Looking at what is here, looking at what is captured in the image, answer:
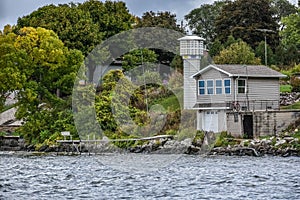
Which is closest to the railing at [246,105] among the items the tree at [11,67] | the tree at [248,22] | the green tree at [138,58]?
the tree at [11,67]

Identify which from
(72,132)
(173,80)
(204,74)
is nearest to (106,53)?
(173,80)

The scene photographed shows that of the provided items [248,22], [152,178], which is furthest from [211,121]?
[248,22]

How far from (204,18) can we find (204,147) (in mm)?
53361

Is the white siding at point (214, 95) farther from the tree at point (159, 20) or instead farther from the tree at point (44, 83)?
the tree at point (159, 20)

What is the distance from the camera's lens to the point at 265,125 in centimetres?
5119

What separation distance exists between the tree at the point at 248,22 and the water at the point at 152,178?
3627 cm

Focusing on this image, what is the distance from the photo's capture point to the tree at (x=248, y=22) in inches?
3263

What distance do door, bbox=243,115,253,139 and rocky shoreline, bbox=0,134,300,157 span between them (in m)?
1.36

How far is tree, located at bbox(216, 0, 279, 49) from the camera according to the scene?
82.9 m

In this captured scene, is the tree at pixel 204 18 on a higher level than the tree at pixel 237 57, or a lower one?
higher

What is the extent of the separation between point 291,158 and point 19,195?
19.3 meters

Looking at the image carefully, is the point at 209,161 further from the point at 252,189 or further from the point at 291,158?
the point at 252,189

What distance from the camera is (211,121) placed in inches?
2157

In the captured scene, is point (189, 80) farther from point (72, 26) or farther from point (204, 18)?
point (204, 18)
